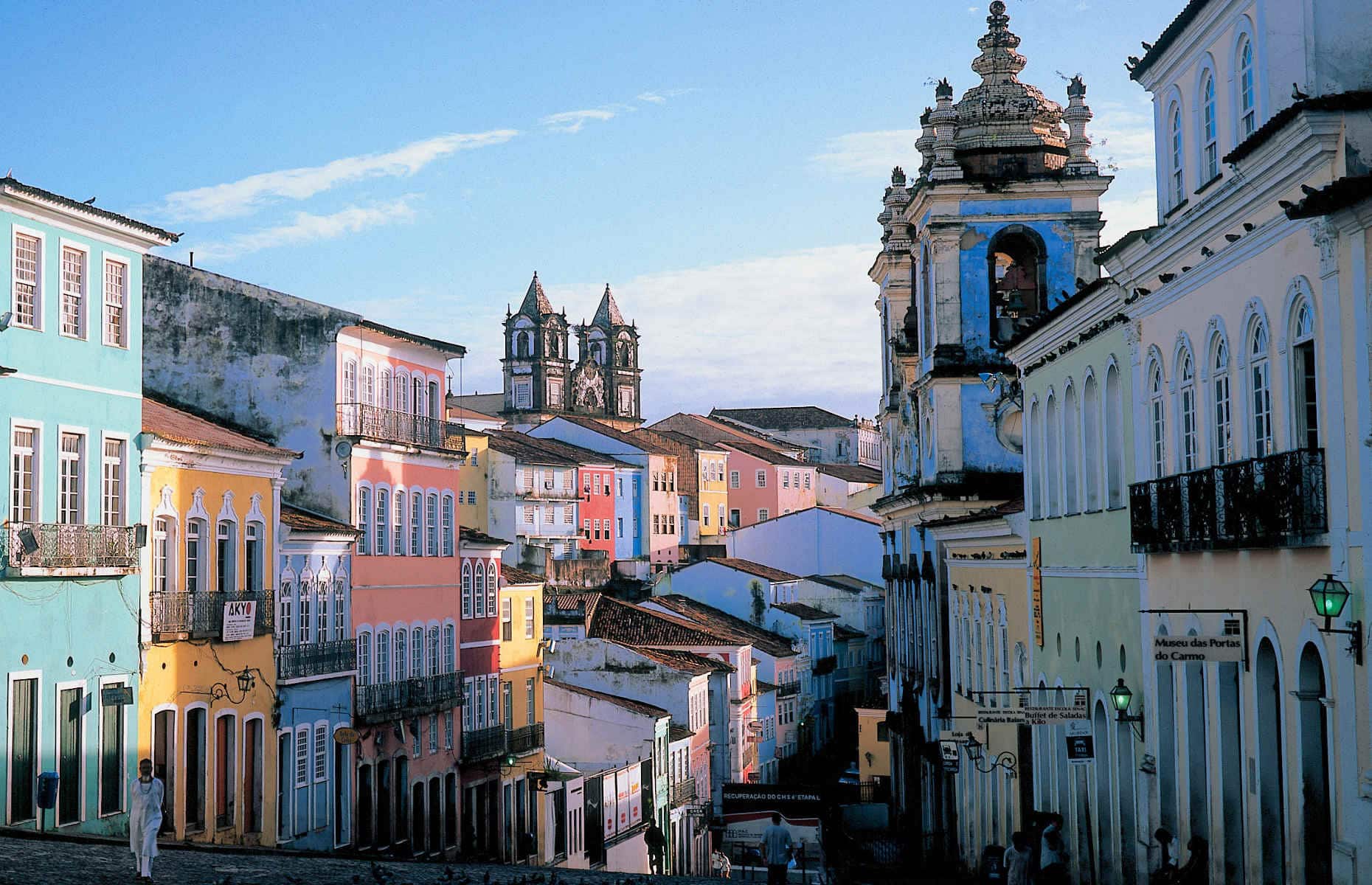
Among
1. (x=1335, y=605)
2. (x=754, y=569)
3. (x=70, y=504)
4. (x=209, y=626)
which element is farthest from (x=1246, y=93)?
(x=754, y=569)

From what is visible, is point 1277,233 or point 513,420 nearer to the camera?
point 1277,233

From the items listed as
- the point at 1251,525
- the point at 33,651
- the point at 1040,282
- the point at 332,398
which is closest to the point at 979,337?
the point at 1040,282

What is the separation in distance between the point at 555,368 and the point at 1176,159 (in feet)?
520

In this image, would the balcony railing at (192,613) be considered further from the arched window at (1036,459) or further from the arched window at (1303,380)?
the arched window at (1303,380)

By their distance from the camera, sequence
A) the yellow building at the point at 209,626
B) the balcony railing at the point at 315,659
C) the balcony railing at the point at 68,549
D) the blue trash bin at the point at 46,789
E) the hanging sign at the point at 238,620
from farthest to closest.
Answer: the balcony railing at the point at 315,659
the hanging sign at the point at 238,620
the yellow building at the point at 209,626
the balcony railing at the point at 68,549
the blue trash bin at the point at 46,789

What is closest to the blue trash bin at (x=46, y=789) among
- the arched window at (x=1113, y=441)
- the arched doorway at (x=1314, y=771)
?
the arched window at (x=1113, y=441)

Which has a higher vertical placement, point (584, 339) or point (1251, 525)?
point (584, 339)

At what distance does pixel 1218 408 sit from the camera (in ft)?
68.9

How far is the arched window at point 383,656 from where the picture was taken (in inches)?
1752

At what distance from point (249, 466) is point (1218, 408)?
860 inches

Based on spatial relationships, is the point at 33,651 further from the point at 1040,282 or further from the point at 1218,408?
the point at 1040,282

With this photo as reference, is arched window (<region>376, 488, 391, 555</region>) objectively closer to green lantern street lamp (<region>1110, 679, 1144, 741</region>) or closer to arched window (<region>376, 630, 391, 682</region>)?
arched window (<region>376, 630, 391, 682</region>)

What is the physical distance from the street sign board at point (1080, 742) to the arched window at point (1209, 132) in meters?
7.70

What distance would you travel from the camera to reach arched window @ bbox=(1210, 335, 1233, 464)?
67.2 feet
